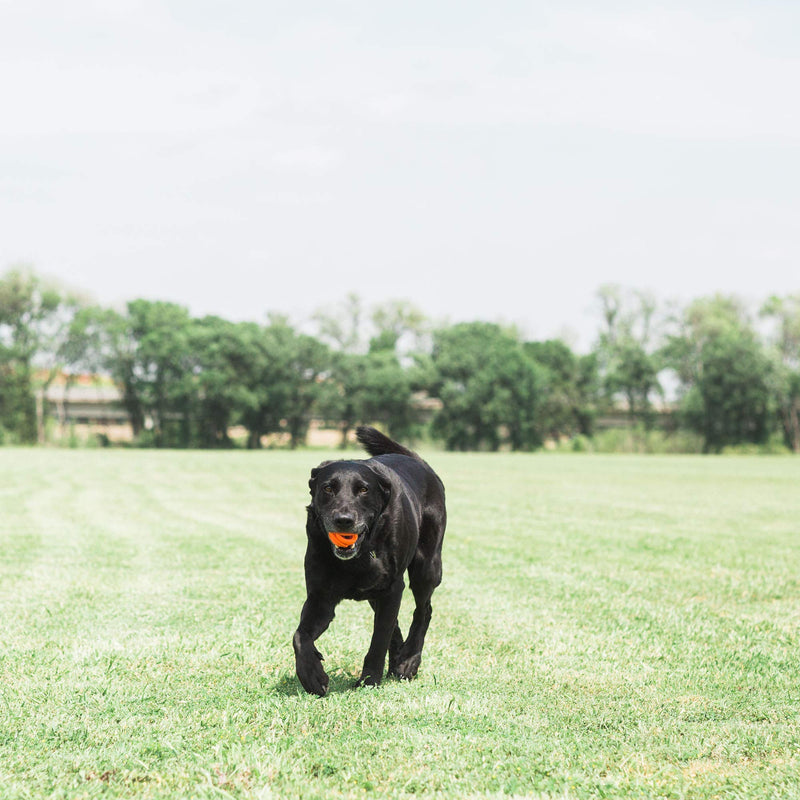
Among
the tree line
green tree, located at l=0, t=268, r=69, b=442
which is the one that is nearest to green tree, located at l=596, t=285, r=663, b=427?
the tree line

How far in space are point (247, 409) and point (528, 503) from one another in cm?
5768

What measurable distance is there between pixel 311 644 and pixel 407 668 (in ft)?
2.75

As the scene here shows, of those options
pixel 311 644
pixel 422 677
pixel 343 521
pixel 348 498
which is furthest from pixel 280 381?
pixel 343 521

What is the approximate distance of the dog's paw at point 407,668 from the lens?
5219 mm

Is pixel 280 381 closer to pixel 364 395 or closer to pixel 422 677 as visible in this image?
pixel 364 395

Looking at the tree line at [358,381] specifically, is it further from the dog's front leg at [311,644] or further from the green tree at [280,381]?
the dog's front leg at [311,644]

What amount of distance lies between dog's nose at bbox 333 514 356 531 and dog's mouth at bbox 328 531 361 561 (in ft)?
0.15

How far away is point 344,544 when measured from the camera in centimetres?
442

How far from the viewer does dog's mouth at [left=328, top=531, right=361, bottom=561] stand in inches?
173

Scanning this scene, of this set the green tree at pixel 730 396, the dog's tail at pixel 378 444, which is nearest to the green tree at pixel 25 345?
the green tree at pixel 730 396

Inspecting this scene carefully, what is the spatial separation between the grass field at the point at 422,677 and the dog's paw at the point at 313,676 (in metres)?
0.10

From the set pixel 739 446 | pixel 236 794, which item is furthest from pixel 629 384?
pixel 236 794

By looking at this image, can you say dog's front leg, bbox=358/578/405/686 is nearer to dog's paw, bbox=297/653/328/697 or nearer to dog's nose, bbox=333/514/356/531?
dog's paw, bbox=297/653/328/697

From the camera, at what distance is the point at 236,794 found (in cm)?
350
